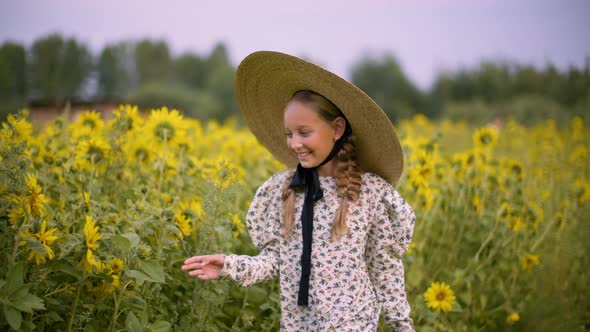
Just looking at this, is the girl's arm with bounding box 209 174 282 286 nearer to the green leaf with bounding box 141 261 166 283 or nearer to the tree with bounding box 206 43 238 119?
the green leaf with bounding box 141 261 166 283

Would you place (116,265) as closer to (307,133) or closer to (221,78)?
(307,133)

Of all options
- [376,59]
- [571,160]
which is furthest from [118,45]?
[571,160]

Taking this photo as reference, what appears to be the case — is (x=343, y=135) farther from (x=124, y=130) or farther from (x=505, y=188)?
(x=505, y=188)

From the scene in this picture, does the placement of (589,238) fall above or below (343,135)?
below

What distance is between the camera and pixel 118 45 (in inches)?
1969

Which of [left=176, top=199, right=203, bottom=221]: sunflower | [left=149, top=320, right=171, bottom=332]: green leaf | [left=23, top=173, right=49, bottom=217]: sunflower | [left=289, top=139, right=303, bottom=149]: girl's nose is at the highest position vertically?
[left=289, top=139, right=303, bottom=149]: girl's nose

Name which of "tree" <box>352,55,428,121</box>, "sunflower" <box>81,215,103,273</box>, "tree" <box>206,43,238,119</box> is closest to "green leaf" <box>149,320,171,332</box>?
"sunflower" <box>81,215,103,273</box>

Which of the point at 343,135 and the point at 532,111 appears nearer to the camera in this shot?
the point at 343,135

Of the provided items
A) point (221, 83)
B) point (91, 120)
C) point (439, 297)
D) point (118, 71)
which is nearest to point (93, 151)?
point (91, 120)

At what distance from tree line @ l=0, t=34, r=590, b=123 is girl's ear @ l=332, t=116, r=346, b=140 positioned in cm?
326

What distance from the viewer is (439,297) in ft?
7.48

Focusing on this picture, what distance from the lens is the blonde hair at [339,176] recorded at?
65.8 inches

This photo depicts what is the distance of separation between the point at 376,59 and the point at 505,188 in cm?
4873

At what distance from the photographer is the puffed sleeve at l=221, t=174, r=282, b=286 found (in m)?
1.69
